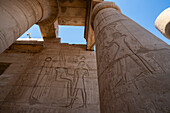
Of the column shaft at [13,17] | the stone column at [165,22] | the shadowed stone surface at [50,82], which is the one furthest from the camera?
the stone column at [165,22]

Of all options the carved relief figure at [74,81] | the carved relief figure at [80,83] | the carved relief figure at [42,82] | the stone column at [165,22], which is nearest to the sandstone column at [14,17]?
the carved relief figure at [42,82]

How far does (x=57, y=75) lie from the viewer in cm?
457

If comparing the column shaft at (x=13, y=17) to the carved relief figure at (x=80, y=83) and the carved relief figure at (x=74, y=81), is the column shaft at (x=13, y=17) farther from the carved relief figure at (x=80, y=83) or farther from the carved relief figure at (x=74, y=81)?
the carved relief figure at (x=80, y=83)

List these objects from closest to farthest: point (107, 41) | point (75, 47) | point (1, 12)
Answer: point (107, 41) → point (1, 12) → point (75, 47)

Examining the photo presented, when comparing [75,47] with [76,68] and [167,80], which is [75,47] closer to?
[76,68]

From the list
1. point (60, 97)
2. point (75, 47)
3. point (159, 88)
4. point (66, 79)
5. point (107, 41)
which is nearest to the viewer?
point (159, 88)

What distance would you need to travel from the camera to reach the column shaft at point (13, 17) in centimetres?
241

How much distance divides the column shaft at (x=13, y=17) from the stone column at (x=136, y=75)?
2422 millimetres

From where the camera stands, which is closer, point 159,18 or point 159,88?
point 159,88

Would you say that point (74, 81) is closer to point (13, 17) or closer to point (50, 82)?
point (50, 82)

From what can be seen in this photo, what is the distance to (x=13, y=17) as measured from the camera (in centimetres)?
269

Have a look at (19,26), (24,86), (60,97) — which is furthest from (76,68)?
(19,26)

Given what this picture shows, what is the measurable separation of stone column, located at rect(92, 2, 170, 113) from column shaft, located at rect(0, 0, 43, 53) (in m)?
2.42

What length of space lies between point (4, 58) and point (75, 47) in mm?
3804
